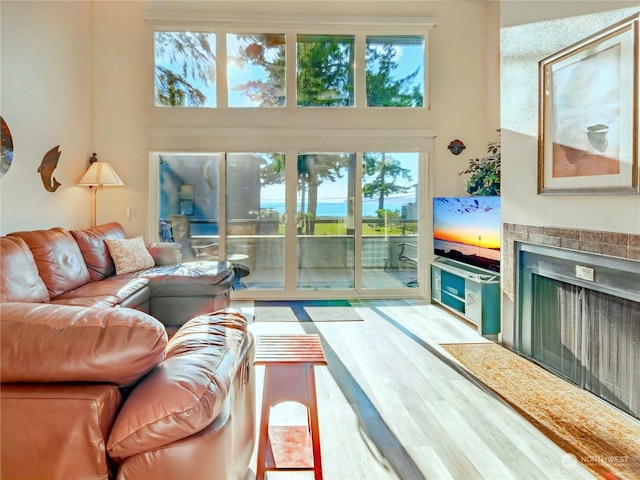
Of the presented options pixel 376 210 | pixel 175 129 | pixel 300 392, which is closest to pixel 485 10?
pixel 376 210

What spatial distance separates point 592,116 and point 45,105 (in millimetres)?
4611

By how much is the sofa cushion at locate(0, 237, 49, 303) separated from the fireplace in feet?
11.9

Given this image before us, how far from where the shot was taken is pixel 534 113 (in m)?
3.11

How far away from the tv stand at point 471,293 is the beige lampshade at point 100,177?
12.7ft

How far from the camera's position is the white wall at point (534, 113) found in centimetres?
238

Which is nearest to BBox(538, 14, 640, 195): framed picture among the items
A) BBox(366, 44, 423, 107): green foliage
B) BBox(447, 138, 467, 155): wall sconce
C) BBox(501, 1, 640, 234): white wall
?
BBox(501, 1, 640, 234): white wall

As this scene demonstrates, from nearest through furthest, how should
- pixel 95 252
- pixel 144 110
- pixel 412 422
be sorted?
1. pixel 412 422
2. pixel 95 252
3. pixel 144 110

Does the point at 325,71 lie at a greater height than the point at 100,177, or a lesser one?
greater

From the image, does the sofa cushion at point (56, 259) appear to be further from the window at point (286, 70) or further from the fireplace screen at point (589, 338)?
the fireplace screen at point (589, 338)

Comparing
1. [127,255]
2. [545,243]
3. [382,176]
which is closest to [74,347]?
[545,243]

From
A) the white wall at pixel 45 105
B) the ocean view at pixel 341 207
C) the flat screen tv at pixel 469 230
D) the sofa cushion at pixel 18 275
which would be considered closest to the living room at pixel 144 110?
the white wall at pixel 45 105

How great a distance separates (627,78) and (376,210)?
3206 mm

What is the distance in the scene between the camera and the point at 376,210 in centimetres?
527

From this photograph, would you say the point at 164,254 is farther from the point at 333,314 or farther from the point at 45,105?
the point at 333,314
